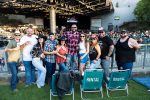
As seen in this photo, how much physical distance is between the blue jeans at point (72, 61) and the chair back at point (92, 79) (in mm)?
1383

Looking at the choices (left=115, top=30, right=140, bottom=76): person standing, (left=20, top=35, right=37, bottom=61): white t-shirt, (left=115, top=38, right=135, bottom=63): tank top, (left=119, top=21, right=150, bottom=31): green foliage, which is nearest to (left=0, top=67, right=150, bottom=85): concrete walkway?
(left=20, top=35, right=37, bottom=61): white t-shirt

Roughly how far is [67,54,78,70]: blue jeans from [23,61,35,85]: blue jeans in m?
1.11

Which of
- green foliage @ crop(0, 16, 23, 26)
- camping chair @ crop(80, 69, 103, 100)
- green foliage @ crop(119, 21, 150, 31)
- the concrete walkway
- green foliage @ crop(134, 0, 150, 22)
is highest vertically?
green foliage @ crop(134, 0, 150, 22)

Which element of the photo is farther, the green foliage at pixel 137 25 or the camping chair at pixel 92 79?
the green foliage at pixel 137 25

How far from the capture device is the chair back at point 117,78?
7.83 m

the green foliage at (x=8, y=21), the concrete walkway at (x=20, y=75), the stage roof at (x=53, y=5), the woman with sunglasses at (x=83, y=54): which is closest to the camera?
the woman with sunglasses at (x=83, y=54)

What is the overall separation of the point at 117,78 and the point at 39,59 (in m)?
2.31

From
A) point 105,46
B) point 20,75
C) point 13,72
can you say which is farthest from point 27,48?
point 105,46

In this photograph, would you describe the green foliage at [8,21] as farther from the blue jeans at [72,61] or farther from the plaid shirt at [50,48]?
the plaid shirt at [50,48]

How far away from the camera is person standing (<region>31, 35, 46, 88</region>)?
8.43 meters

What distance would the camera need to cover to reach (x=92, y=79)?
301 inches

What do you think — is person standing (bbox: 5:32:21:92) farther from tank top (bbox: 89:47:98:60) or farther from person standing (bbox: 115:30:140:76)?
person standing (bbox: 115:30:140:76)

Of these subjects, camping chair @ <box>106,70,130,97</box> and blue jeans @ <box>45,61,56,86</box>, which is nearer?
camping chair @ <box>106,70,130,97</box>

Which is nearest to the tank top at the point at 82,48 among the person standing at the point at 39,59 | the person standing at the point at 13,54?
the person standing at the point at 39,59
